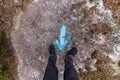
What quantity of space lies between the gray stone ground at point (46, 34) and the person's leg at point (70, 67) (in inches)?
11.0

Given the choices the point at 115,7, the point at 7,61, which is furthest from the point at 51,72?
the point at 115,7

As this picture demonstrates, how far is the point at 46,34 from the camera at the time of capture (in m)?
6.73

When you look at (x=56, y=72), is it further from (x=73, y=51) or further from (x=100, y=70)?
(x=100, y=70)

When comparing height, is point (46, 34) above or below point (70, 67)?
above

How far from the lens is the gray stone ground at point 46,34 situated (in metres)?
6.56

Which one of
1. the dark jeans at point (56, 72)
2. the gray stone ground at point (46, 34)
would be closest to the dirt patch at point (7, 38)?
the gray stone ground at point (46, 34)

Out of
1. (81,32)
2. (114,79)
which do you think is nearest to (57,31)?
(81,32)

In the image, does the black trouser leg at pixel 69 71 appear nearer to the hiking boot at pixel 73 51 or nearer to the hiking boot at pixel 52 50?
the hiking boot at pixel 73 51

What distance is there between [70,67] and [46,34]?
1.26 m

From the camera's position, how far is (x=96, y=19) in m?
6.50

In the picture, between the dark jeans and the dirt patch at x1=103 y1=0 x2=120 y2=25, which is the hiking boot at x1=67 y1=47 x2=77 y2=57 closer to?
the dark jeans

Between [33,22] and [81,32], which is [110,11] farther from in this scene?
[33,22]

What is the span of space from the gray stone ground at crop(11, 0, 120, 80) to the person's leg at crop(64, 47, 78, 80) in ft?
0.92

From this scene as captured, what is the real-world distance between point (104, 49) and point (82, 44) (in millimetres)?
598
